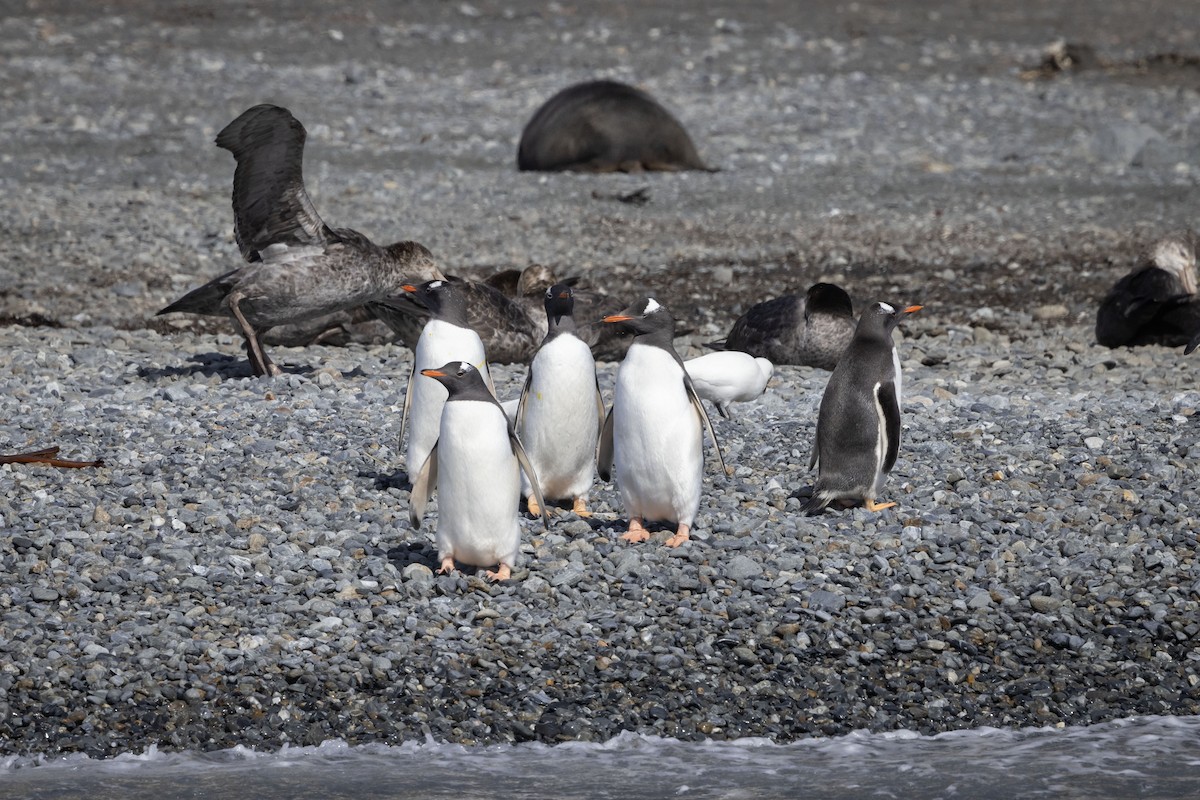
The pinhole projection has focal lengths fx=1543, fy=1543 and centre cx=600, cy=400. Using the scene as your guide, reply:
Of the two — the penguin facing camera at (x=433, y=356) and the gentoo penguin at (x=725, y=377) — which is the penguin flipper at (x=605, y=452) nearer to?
the penguin facing camera at (x=433, y=356)

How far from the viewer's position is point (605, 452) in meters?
6.35

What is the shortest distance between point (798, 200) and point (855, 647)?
10.8 meters

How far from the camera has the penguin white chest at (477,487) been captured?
5418mm

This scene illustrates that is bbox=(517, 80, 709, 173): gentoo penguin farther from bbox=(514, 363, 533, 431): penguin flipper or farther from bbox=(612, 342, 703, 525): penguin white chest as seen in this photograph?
bbox=(612, 342, 703, 525): penguin white chest

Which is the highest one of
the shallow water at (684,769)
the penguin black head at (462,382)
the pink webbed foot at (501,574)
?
the penguin black head at (462,382)

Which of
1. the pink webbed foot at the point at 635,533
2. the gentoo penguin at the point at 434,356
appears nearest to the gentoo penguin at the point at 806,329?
the gentoo penguin at the point at 434,356

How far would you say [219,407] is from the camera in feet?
25.2

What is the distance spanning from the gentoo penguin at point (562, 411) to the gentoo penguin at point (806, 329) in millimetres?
3077

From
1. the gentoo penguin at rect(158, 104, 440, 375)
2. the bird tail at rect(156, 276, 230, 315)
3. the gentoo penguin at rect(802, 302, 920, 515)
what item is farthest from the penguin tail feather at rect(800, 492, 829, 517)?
the bird tail at rect(156, 276, 230, 315)

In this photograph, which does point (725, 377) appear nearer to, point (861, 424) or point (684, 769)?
point (861, 424)

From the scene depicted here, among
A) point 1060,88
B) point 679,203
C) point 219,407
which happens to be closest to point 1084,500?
point 219,407

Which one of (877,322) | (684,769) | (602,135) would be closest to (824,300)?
(877,322)

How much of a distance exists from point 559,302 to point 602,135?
10422 mm

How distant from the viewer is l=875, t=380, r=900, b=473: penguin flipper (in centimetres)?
619
